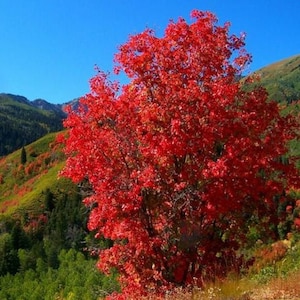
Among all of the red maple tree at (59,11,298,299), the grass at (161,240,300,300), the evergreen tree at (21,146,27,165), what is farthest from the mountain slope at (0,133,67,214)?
the grass at (161,240,300,300)

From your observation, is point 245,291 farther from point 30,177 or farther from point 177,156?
point 30,177

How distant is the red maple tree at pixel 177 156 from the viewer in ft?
48.5

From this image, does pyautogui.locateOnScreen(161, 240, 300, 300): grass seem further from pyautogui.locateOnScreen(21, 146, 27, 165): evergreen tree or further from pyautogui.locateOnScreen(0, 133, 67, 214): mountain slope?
pyautogui.locateOnScreen(21, 146, 27, 165): evergreen tree

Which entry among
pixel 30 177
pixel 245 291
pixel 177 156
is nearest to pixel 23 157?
pixel 30 177

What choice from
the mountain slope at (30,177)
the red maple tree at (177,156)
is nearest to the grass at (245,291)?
the red maple tree at (177,156)

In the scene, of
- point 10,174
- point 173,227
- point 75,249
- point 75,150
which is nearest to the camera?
point 173,227

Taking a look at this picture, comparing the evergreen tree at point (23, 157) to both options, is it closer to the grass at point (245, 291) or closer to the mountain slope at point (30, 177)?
the mountain slope at point (30, 177)

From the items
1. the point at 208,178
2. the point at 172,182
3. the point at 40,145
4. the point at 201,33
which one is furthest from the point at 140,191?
the point at 40,145

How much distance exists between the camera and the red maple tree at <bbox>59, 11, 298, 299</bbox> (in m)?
14.8

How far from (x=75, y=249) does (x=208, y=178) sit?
108251mm

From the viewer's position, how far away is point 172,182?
50.2 ft

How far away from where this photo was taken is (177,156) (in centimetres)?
1530

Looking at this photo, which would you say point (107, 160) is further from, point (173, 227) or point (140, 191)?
point (173, 227)

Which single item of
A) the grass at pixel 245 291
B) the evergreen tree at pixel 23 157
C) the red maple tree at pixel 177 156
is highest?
the evergreen tree at pixel 23 157
